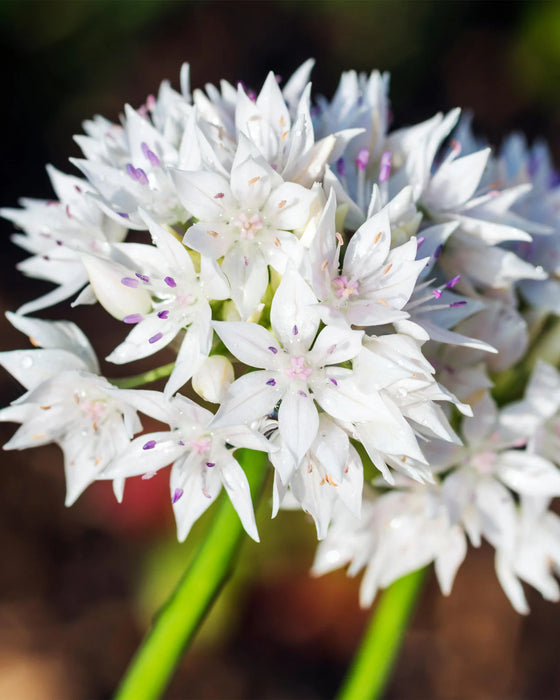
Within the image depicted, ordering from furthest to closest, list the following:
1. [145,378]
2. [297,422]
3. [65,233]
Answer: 1. [65,233]
2. [145,378]
3. [297,422]

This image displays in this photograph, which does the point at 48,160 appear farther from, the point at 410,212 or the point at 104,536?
the point at 410,212

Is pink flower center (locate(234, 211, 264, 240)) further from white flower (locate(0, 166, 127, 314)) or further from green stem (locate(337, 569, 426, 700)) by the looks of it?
green stem (locate(337, 569, 426, 700))

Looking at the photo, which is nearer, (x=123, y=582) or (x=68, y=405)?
(x=68, y=405)

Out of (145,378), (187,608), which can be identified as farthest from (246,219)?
(187,608)

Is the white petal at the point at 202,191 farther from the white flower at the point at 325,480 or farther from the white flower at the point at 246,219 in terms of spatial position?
the white flower at the point at 325,480

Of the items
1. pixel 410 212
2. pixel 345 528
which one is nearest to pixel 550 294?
pixel 410 212

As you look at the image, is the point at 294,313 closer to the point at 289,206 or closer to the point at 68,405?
the point at 289,206

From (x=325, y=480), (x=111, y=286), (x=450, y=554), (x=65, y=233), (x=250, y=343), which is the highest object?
(x=65, y=233)
